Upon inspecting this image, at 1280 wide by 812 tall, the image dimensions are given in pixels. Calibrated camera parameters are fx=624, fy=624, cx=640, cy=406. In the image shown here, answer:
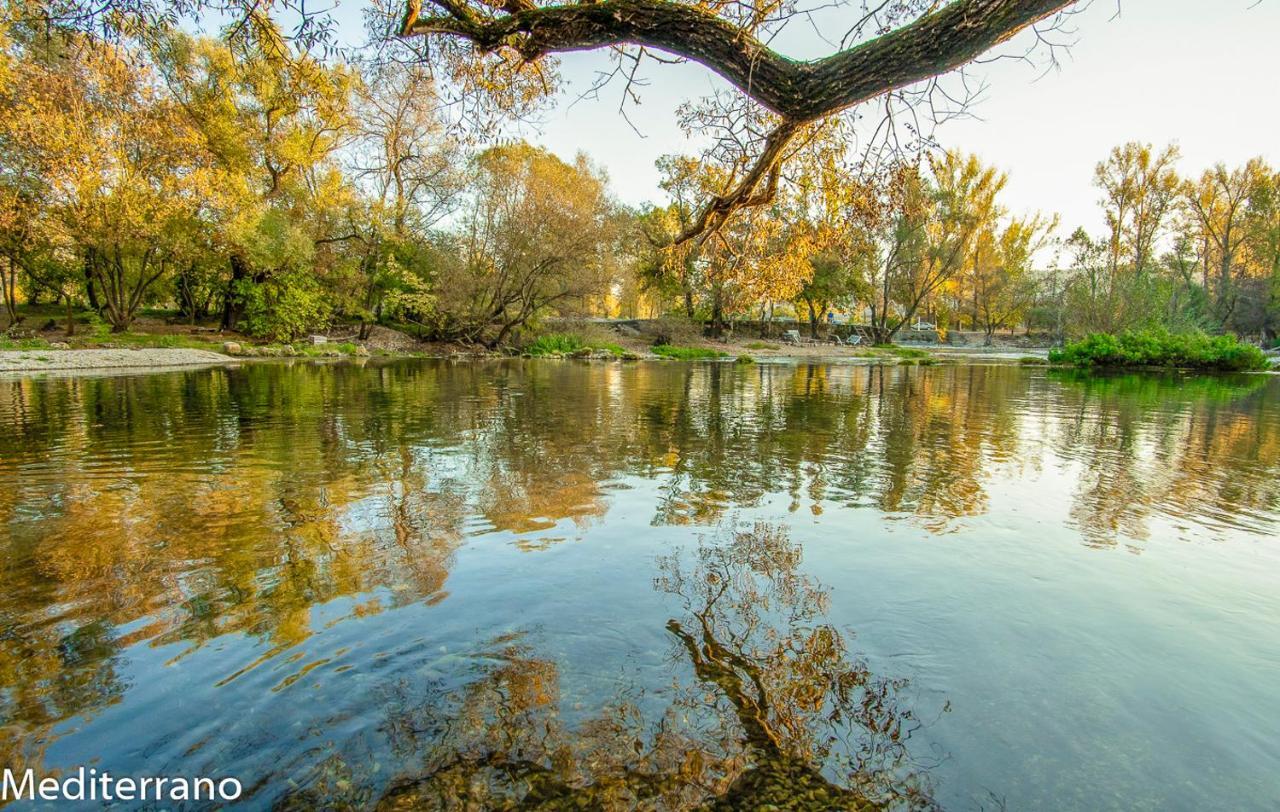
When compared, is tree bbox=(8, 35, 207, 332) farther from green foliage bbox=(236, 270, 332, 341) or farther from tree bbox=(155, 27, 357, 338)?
green foliage bbox=(236, 270, 332, 341)

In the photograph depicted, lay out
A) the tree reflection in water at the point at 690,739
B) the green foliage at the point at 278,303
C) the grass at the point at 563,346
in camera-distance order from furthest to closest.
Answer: the grass at the point at 563,346, the green foliage at the point at 278,303, the tree reflection in water at the point at 690,739

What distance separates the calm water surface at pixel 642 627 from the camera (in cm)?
272

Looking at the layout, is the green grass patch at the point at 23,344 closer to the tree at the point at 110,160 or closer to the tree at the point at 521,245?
the tree at the point at 110,160

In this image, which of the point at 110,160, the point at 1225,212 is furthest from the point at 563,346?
the point at 1225,212

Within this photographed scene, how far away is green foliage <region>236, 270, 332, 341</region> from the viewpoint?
125ft

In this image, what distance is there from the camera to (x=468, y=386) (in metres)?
21.1

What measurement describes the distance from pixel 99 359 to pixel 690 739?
33924 mm

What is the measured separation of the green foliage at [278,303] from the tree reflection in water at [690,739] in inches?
1623

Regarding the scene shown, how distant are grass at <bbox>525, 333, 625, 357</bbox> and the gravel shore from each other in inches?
714

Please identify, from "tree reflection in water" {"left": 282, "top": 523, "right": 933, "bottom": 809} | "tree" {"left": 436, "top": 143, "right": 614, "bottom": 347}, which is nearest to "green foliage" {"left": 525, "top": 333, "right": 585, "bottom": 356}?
"tree" {"left": 436, "top": 143, "right": 614, "bottom": 347}

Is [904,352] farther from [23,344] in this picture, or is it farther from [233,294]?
[23,344]

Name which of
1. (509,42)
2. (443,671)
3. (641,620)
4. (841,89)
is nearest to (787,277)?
(841,89)

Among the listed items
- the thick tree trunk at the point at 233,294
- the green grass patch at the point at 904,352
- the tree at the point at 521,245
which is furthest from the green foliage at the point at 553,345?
the green grass patch at the point at 904,352

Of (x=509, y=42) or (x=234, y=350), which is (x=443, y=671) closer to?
(x=509, y=42)
